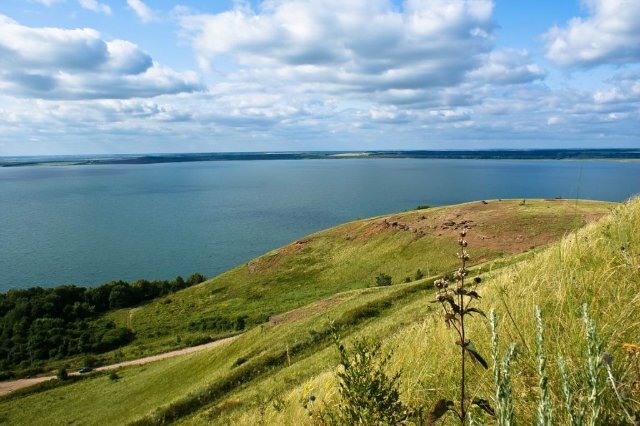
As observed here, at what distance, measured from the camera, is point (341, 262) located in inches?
2594

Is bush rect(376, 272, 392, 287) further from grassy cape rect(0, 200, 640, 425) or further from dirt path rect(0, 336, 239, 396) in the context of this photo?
dirt path rect(0, 336, 239, 396)

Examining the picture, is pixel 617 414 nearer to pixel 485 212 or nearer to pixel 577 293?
pixel 577 293

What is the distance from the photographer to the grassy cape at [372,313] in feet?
19.8

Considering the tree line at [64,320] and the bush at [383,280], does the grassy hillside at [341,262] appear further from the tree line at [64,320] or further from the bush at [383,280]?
the tree line at [64,320]

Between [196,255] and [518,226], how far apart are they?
7877 cm

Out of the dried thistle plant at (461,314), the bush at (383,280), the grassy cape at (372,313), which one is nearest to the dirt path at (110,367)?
the grassy cape at (372,313)

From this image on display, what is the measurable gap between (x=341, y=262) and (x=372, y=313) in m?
43.1

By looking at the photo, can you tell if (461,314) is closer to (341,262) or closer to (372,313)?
(372,313)

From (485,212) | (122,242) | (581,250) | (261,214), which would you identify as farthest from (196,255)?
(581,250)

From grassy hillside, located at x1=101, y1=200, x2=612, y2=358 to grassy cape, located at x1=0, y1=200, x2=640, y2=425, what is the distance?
0.88 feet

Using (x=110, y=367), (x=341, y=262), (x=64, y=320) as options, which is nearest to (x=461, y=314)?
(x=110, y=367)

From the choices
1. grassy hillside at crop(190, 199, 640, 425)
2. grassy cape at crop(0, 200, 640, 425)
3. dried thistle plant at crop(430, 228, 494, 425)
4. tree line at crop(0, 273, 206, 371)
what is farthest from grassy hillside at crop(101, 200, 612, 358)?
dried thistle plant at crop(430, 228, 494, 425)

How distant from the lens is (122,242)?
127 meters

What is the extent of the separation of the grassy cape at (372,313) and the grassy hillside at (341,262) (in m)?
0.27
